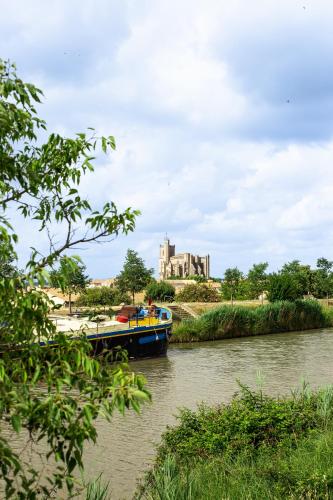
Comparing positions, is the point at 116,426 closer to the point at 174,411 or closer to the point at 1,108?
the point at 174,411

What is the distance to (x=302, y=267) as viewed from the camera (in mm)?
69188

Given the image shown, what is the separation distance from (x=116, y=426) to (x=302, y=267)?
5997 centimetres

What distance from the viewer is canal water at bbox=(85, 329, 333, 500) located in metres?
9.74

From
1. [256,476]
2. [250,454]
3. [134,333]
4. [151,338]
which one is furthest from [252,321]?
[256,476]

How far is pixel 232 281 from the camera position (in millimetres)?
60688

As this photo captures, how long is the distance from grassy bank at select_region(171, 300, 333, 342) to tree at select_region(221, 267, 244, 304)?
17.2m

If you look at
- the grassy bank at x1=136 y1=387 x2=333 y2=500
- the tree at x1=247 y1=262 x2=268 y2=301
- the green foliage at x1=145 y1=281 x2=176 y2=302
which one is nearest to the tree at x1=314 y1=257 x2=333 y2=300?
the tree at x1=247 y1=262 x2=268 y2=301

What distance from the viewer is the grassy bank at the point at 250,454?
5.99m

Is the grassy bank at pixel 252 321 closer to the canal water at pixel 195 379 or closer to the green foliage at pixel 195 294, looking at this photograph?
the canal water at pixel 195 379

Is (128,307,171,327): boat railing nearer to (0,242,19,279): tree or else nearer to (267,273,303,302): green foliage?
(267,273,303,302): green foliage

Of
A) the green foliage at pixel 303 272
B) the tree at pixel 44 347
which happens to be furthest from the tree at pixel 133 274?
the tree at pixel 44 347

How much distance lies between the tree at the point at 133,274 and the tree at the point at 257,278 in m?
12.9

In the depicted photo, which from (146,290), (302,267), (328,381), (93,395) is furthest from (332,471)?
(302,267)

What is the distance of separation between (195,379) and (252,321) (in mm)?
18401
